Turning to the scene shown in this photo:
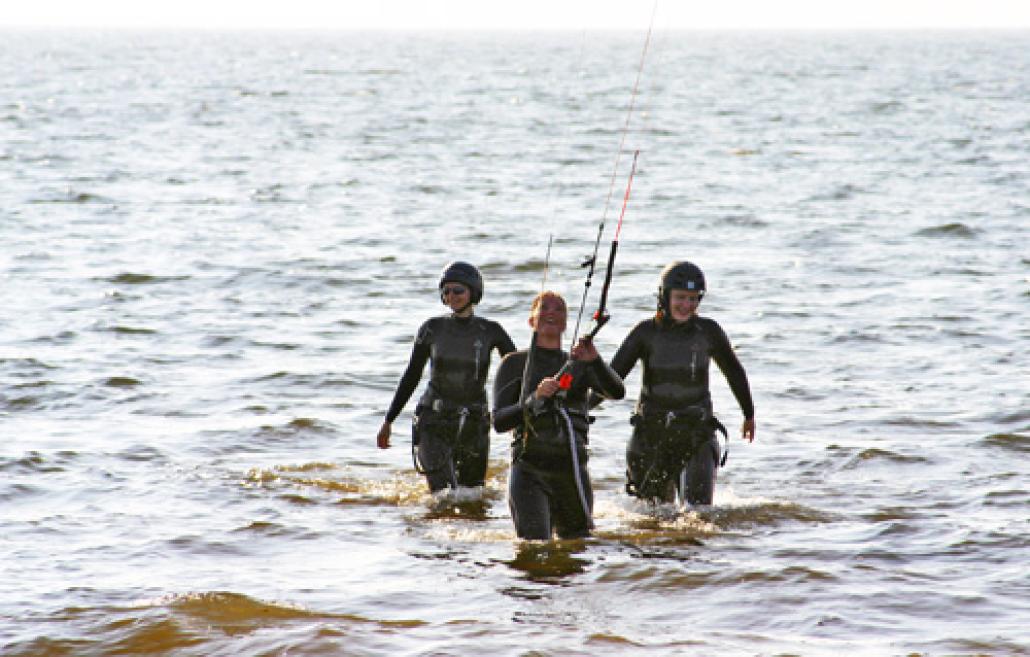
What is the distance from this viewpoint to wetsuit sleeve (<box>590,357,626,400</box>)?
11414mm

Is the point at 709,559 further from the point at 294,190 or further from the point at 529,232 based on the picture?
the point at 294,190

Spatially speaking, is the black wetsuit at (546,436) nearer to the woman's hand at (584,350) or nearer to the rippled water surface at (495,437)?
the woman's hand at (584,350)

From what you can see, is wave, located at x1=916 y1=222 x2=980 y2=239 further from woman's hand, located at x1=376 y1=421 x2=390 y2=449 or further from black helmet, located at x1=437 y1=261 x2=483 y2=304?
woman's hand, located at x1=376 y1=421 x2=390 y2=449

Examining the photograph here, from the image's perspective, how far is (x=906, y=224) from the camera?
35.4 m

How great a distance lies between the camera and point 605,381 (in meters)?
11.5

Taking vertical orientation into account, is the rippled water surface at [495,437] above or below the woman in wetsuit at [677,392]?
below

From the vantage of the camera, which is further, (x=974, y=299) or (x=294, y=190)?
(x=294, y=190)

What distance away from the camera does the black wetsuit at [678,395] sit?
12836 mm

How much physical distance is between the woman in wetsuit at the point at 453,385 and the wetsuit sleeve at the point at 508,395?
181cm

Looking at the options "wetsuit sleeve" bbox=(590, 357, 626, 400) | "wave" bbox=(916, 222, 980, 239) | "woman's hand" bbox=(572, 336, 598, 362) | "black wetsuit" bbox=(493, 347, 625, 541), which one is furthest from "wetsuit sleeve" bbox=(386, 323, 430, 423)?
"wave" bbox=(916, 222, 980, 239)

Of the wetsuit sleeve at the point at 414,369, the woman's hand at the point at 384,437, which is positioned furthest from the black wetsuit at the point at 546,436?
the wetsuit sleeve at the point at 414,369

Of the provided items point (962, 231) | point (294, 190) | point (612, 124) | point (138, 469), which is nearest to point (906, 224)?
point (962, 231)

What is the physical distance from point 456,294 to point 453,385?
2.68 ft

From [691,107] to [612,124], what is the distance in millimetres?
11429
